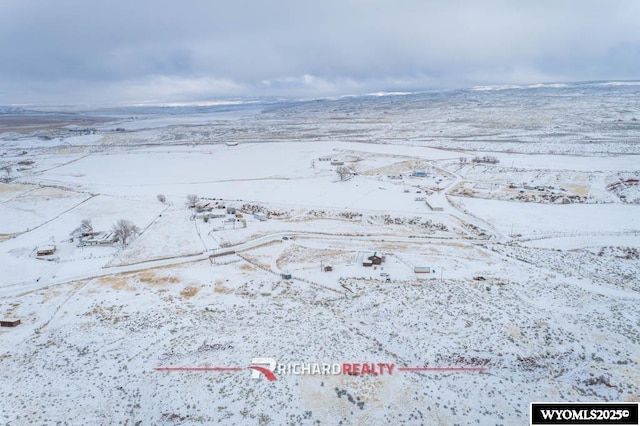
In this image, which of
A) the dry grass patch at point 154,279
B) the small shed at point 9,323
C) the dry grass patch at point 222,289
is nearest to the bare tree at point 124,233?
the dry grass patch at point 154,279

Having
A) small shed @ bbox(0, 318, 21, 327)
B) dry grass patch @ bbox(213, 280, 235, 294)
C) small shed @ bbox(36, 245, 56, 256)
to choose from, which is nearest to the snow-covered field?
dry grass patch @ bbox(213, 280, 235, 294)

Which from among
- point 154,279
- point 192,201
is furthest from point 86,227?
point 154,279

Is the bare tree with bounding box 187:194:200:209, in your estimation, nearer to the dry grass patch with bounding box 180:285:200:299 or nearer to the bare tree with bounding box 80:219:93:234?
the bare tree with bounding box 80:219:93:234

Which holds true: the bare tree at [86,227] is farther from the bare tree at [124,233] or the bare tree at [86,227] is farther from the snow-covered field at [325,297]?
the bare tree at [124,233]

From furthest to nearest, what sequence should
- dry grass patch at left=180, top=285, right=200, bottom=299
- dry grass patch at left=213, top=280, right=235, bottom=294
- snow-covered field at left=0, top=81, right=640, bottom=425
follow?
1. dry grass patch at left=213, top=280, right=235, bottom=294
2. dry grass patch at left=180, top=285, right=200, bottom=299
3. snow-covered field at left=0, top=81, right=640, bottom=425

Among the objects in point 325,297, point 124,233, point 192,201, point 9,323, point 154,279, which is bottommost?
point 325,297

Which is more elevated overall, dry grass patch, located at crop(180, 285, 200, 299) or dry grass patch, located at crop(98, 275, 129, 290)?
dry grass patch, located at crop(98, 275, 129, 290)

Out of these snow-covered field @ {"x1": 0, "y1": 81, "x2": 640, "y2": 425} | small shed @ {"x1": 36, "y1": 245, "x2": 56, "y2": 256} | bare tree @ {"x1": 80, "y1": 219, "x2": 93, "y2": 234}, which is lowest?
snow-covered field @ {"x1": 0, "y1": 81, "x2": 640, "y2": 425}

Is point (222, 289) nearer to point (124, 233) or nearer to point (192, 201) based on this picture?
point (124, 233)

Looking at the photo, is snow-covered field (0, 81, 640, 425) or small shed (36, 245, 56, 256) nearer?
snow-covered field (0, 81, 640, 425)
